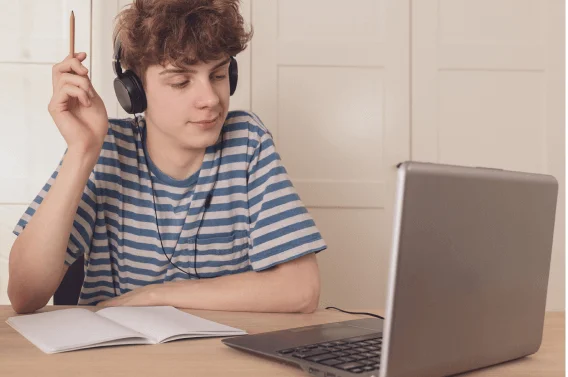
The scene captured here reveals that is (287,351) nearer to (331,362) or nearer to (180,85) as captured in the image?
(331,362)

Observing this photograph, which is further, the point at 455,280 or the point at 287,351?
the point at 287,351

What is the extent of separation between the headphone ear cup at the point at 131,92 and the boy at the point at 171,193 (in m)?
0.02

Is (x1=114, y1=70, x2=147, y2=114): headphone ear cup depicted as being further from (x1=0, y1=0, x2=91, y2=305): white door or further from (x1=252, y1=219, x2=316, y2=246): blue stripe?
(x1=0, y1=0, x2=91, y2=305): white door

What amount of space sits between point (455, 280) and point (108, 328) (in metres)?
0.49

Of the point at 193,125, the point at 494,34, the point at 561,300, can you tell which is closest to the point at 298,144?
the point at 494,34

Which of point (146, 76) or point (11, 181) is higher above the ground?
point (146, 76)

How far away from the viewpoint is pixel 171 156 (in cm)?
147

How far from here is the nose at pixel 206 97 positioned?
1345mm

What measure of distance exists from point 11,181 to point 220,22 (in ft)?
4.28

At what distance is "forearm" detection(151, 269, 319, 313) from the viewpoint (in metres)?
1.19

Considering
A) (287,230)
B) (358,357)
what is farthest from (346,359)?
(287,230)

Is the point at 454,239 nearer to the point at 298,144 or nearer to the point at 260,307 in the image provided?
the point at 260,307

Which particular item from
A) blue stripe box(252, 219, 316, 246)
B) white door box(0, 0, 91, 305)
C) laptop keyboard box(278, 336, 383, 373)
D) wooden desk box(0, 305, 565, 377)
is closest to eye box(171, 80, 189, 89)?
blue stripe box(252, 219, 316, 246)

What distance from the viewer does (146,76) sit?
144cm
